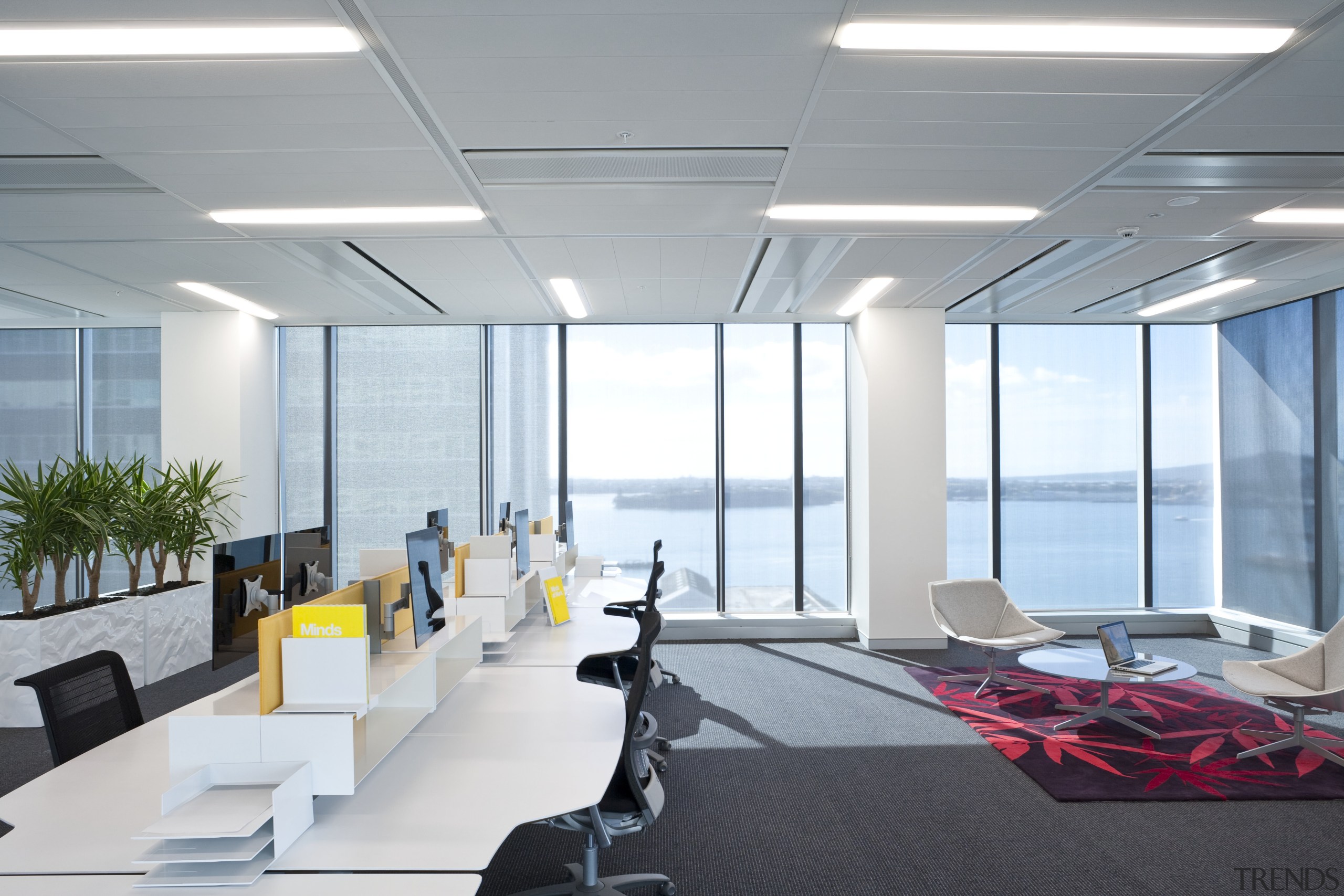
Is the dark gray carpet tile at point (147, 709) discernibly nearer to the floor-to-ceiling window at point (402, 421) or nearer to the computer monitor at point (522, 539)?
the floor-to-ceiling window at point (402, 421)

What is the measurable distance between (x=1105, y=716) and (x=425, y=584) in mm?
4499

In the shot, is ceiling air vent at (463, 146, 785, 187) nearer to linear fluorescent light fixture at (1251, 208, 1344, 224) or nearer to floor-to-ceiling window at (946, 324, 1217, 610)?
linear fluorescent light fixture at (1251, 208, 1344, 224)

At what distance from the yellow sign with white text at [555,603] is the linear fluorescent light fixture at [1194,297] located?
19.1 ft

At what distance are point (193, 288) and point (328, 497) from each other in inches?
96.2

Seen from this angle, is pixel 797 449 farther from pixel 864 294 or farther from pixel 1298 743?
pixel 1298 743

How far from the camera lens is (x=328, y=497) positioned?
740 centimetres

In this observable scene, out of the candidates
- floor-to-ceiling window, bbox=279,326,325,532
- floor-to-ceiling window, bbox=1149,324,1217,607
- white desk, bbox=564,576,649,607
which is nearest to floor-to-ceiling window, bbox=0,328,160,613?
floor-to-ceiling window, bbox=279,326,325,532

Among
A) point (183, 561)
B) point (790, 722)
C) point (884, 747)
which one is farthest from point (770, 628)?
point (183, 561)

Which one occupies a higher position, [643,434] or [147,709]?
[643,434]

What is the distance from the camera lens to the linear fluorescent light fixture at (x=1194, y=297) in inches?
233

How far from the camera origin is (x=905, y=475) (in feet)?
22.0

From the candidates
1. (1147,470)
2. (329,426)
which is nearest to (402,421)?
(329,426)

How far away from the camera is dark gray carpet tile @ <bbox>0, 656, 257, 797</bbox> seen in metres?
4.02

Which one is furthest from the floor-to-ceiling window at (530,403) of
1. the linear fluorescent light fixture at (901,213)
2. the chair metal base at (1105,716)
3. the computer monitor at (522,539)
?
the chair metal base at (1105,716)
